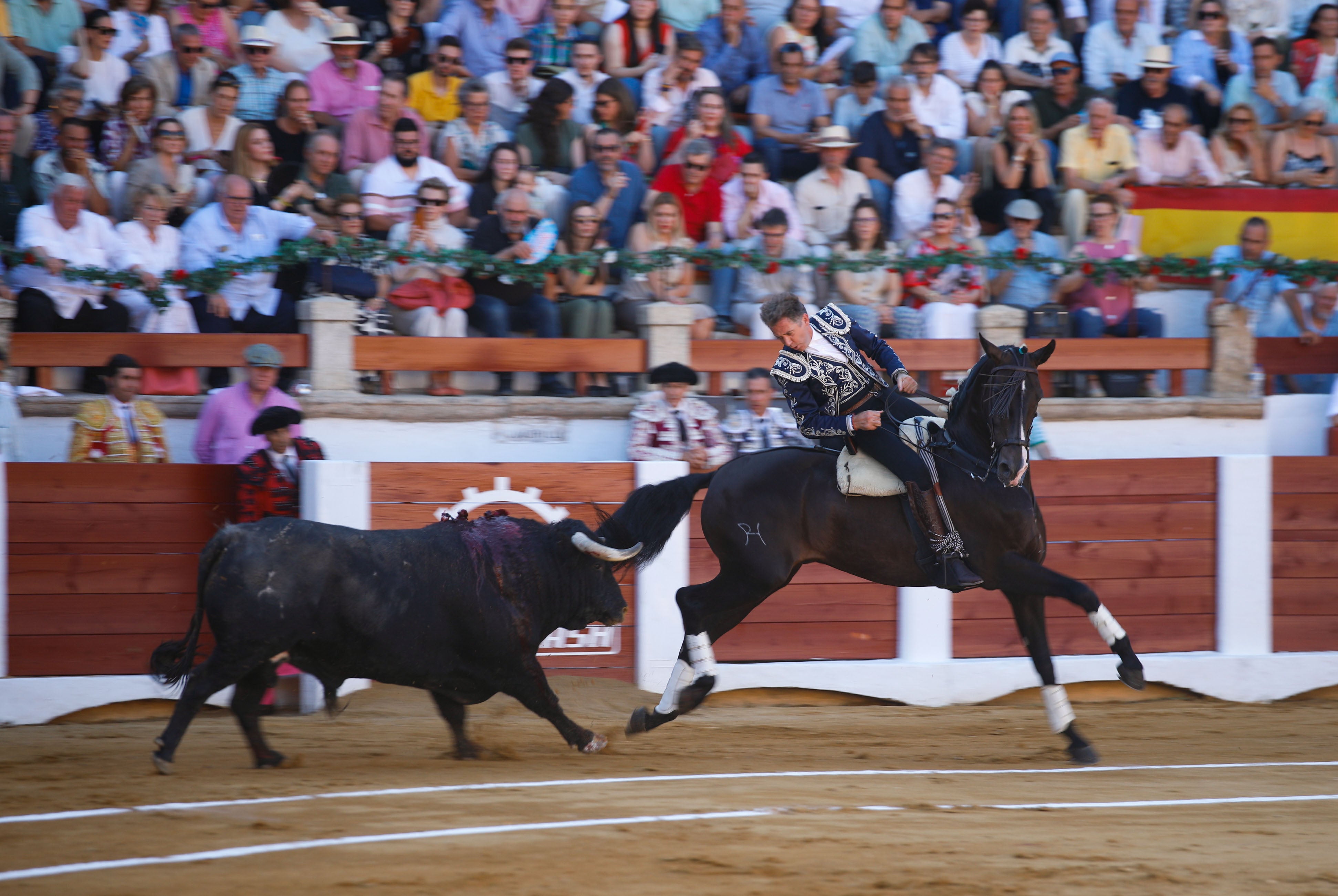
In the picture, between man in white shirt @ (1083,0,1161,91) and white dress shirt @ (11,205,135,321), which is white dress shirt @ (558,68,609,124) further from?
man in white shirt @ (1083,0,1161,91)

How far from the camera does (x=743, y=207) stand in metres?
9.60

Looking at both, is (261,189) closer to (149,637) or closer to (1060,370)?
(149,637)

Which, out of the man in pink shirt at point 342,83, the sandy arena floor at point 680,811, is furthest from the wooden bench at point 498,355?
the sandy arena floor at point 680,811

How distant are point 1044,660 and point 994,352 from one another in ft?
4.57

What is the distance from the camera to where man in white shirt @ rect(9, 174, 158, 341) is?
26.8 feet

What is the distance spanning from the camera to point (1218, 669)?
8125 mm

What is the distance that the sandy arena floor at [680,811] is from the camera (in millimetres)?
3916

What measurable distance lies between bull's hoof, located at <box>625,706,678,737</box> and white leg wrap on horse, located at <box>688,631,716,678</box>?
22 cm

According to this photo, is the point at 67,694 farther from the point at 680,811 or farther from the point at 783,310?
the point at 783,310

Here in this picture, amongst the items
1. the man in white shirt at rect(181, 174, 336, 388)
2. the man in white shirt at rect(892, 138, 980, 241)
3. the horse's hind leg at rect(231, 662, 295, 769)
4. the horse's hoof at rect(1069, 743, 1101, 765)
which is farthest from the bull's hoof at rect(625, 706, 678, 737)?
the man in white shirt at rect(892, 138, 980, 241)

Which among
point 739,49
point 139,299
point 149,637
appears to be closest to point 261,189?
point 139,299

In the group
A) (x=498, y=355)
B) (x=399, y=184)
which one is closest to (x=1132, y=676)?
(x=498, y=355)

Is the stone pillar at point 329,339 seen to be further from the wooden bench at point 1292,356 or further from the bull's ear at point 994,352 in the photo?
the wooden bench at point 1292,356

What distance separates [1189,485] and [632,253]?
376cm
